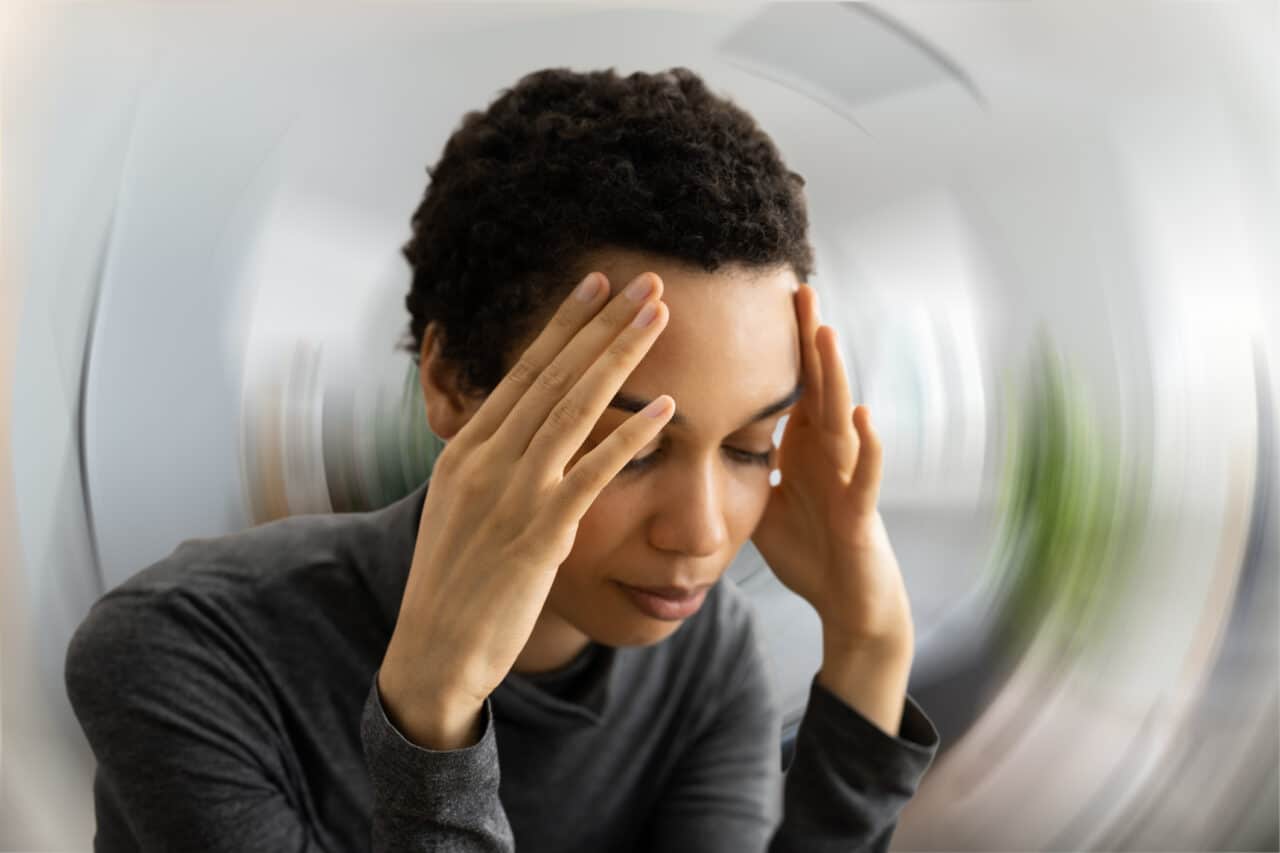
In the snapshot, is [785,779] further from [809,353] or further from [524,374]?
[524,374]

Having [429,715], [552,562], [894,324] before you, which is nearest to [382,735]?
[429,715]

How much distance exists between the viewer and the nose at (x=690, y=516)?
2.69ft

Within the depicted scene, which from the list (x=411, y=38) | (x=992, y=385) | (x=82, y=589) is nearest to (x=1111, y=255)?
(x=992, y=385)

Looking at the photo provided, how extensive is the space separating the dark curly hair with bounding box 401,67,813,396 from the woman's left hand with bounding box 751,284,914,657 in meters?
0.15

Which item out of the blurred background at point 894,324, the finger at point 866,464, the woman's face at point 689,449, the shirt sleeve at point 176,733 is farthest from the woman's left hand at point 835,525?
the shirt sleeve at point 176,733

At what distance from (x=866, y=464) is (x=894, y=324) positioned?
0.30m

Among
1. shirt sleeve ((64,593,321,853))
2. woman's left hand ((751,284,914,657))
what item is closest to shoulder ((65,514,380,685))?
shirt sleeve ((64,593,321,853))

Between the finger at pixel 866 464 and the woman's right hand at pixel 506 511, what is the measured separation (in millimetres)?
287

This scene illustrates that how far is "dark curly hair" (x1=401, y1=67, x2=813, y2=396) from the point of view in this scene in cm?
80

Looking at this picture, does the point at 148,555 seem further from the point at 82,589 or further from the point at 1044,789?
the point at 1044,789

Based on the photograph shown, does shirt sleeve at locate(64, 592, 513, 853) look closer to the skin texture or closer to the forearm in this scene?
the skin texture

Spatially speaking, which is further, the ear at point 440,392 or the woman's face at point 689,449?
the ear at point 440,392

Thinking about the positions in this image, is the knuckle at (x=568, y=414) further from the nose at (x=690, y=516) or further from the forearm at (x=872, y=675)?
the forearm at (x=872, y=675)

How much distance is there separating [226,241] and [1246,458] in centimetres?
115
